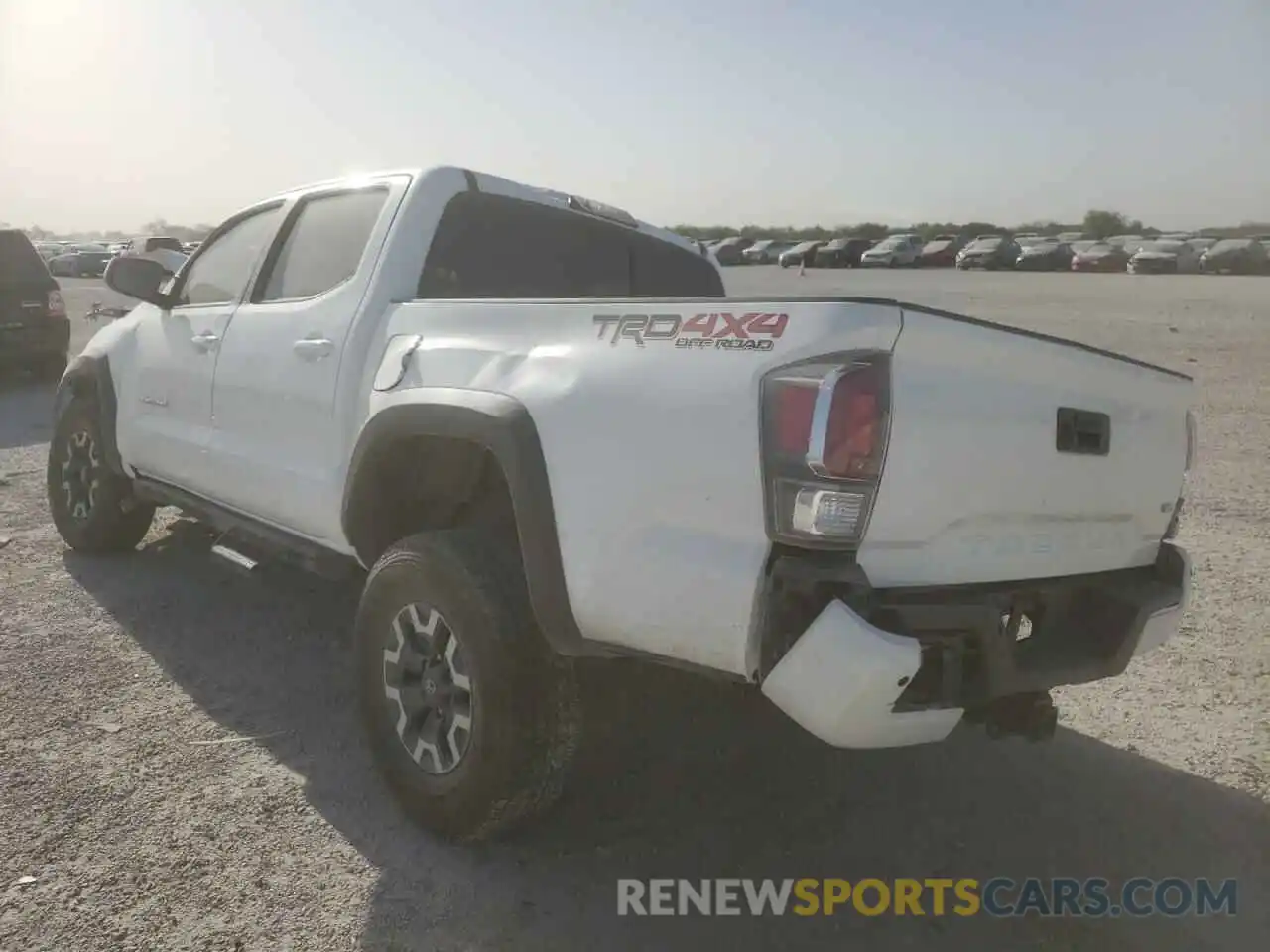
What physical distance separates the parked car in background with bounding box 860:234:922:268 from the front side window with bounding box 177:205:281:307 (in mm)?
44274

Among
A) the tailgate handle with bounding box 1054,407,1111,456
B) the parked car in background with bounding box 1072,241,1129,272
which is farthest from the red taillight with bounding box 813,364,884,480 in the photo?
the parked car in background with bounding box 1072,241,1129,272

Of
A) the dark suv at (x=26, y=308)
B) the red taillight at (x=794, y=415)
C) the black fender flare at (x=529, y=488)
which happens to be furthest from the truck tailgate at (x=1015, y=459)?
the dark suv at (x=26, y=308)

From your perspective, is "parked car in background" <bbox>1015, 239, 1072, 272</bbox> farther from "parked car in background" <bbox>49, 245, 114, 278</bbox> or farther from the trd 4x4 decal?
the trd 4x4 decal

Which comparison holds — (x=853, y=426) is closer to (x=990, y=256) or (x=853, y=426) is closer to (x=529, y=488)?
(x=529, y=488)

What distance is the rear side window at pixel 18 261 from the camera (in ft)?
37.7

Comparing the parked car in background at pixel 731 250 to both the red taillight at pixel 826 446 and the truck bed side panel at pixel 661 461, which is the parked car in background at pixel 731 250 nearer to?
the truck bed side panel at pixel 661 461

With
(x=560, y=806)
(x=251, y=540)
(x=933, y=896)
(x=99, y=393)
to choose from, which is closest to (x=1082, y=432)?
(x=933, y=896)

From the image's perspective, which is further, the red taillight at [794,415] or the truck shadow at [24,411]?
the truck shadow at [24,411]

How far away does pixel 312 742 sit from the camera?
11.7 feet

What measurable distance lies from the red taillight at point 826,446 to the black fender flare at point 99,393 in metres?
3.99

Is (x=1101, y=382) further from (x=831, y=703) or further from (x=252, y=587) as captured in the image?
(x=252, y=587)

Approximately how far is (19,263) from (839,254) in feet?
131

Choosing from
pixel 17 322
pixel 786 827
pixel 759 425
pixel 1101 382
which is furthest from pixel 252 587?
pixel 17 322

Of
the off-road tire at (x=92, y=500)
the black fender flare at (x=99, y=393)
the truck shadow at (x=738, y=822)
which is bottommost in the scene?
the truck shadow at (x=738, y=822)
